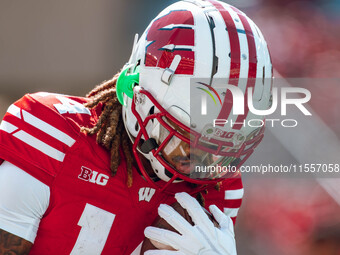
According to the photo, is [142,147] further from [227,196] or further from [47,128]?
[227,196]

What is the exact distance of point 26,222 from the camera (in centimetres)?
131

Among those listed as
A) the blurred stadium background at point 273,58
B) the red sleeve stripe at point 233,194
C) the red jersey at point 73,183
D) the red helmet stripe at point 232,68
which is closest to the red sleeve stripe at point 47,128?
the red jersey at point 73,183

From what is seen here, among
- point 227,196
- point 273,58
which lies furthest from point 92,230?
point 273,58

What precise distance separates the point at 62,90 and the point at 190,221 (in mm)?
2279

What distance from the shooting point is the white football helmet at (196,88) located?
1.34 metres

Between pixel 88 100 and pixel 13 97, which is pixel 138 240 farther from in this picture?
pixel 13 97

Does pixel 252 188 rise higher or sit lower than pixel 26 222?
lower

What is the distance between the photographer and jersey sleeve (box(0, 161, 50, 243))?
4.26 feet

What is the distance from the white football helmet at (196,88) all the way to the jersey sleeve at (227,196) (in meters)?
0.20

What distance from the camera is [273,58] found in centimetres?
312

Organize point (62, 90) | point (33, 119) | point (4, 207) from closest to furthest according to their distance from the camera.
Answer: point (4, 207) → point (33, 119) → point (62, 90)

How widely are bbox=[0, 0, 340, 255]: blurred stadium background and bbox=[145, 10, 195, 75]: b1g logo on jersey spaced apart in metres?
1.57

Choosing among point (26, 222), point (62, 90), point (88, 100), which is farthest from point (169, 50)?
point (62, 90)

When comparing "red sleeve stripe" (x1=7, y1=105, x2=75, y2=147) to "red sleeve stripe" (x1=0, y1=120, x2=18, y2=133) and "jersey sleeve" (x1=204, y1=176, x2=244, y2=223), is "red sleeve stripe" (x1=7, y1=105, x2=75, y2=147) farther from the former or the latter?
"jersey sleeve" (x1=204, y1=176, x2=244, y2=223)
